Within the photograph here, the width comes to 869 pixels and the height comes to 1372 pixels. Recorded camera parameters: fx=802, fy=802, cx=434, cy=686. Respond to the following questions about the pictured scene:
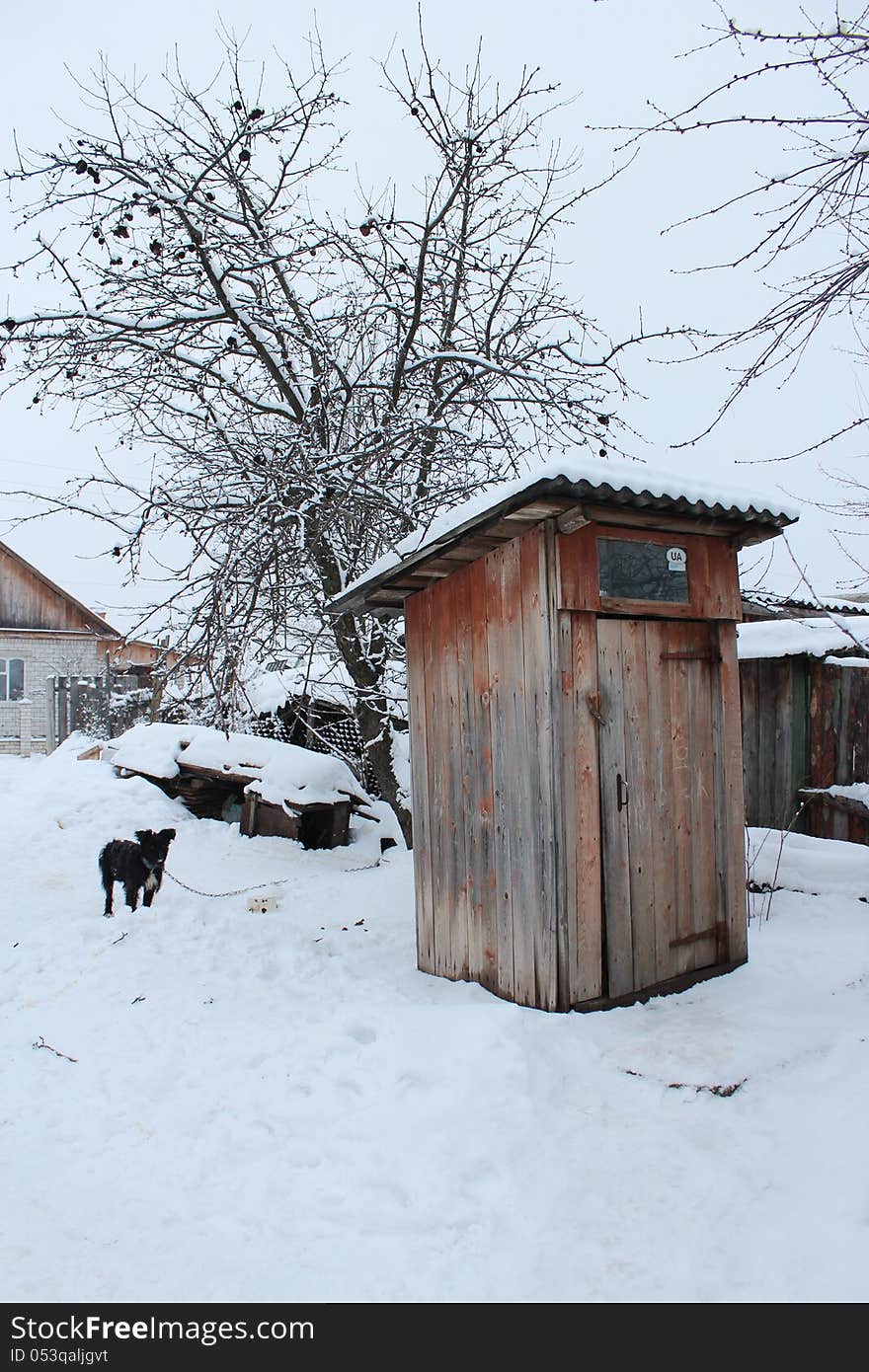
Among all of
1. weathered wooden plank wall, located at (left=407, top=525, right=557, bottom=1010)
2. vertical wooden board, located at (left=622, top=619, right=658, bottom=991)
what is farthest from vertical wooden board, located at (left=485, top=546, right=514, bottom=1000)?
vertical wooden board, located at (left=622, top=619, right=658, bottom=991)

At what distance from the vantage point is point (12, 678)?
19953 millimetres

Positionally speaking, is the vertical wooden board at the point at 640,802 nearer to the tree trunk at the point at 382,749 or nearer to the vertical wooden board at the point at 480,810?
the vertical wooden board at the point at 480,810

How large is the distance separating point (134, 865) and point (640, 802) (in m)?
3.83

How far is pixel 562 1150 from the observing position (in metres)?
2.92

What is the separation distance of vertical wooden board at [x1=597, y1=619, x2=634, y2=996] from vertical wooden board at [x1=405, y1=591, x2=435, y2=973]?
1.23 m

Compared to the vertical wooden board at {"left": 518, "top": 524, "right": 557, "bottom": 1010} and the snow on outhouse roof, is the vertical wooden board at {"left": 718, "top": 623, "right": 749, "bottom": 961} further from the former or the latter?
the snow on outhouse roof

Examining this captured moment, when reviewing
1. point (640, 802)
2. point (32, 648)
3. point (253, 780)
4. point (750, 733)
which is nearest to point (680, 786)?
point (640, 802)

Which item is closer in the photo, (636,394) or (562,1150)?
(562,1150)

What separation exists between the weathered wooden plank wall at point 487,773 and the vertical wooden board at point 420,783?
1cm

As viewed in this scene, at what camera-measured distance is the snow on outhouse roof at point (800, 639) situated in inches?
260
